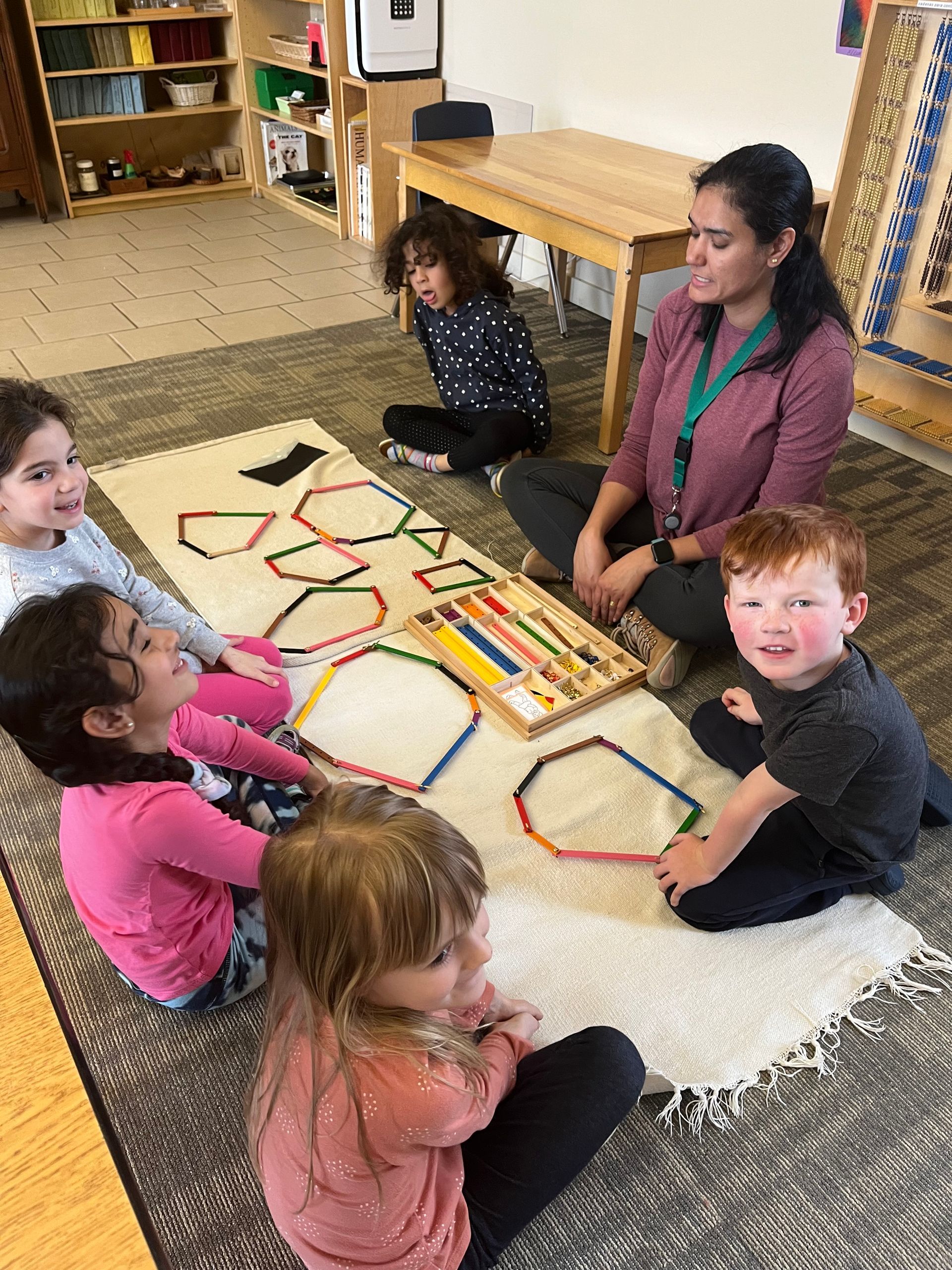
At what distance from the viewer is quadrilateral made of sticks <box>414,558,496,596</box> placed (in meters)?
2.35

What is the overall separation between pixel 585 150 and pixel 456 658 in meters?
2.23

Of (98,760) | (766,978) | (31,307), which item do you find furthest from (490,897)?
(31,307)

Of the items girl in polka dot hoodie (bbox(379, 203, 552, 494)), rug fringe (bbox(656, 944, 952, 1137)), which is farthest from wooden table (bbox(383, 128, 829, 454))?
rug fringe (bbox(656, 944, 952, 1137))

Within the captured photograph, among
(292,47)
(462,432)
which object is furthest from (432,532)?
(292,47)

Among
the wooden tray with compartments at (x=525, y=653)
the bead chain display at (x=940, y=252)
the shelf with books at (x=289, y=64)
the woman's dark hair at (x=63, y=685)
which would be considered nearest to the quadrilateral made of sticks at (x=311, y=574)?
the wooden tray with compartments at (x=525, y=653)

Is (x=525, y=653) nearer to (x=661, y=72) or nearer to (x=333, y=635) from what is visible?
(x=333, y=635)

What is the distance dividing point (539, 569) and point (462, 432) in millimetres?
676

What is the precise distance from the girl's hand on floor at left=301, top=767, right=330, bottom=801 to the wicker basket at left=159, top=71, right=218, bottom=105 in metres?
4.57

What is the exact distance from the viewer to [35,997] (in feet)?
2.50

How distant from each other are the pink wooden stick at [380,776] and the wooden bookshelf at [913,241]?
1.90 meters

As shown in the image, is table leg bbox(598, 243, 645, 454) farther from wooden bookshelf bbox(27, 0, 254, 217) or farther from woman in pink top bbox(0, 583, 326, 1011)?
wooden bookshelf bbox(27, 0, 254, 217)

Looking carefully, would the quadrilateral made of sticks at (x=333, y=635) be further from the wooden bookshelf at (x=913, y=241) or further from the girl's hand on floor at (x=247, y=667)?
the wooden bookshelf at (x=913, y=241)

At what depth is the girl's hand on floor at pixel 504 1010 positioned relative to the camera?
1267 millimetres

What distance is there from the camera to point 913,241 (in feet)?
8.91
